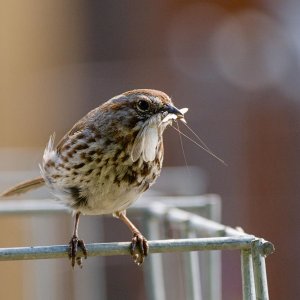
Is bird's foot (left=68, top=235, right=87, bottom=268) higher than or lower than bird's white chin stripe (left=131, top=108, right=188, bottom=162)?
lower

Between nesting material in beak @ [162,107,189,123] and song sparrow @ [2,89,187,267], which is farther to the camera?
song sparrow @ [2,89,187,267]

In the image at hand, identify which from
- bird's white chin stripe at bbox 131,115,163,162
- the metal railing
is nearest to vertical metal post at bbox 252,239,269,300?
the metal railing

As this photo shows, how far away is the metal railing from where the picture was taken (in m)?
2.23

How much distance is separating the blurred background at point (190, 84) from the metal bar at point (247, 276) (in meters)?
3.95

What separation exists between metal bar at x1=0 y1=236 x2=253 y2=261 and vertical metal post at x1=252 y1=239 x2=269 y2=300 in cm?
2

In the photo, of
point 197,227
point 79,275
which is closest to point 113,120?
point 197,227

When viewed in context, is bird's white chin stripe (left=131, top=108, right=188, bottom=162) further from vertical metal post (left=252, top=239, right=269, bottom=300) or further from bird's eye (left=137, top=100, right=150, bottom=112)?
vertical metal post (left=252, top=239, right=269, bottom=300)

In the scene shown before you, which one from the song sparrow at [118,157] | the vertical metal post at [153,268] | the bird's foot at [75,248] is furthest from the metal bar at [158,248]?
the vertical metal post at [153,268]

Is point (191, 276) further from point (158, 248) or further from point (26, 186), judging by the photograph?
point (26, 186)

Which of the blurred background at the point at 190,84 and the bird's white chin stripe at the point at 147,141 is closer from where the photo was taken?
the bird's white chin stripe at the point at 147,141

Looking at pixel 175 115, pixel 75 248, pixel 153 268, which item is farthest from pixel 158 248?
pixel 153 268

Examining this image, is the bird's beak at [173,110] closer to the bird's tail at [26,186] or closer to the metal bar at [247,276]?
the metal bar at [247,276]

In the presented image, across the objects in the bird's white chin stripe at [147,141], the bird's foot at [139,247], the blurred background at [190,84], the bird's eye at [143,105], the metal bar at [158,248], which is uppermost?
the blurred background at [190,84]

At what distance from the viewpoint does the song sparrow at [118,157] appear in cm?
294
